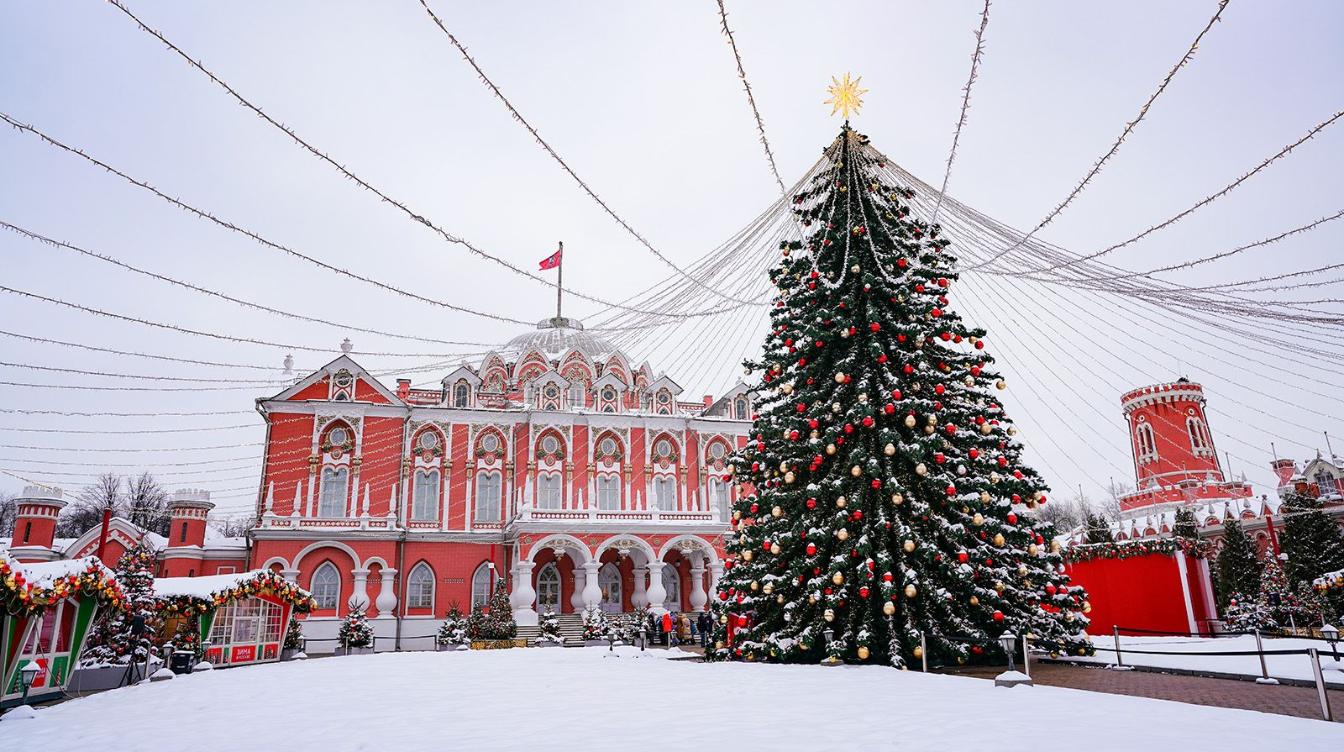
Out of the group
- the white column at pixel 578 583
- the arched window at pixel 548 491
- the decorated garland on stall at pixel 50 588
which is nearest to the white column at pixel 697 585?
the white column at pixel 578 583

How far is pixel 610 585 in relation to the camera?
3538cm

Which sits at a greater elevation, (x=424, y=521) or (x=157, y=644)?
(x=424, y=521)

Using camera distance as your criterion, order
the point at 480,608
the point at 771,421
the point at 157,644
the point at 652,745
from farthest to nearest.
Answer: the point at 480,608, the point at 157,644, the point at 771,421, the point at 652,745

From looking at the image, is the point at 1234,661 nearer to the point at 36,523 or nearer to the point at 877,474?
the point at 877,474

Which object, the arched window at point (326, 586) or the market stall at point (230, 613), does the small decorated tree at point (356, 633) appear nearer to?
the arched window at point (326, 586)

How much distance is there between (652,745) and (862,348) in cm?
834

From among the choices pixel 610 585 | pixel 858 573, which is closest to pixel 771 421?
pixel 858 573

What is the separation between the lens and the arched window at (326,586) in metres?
31.0

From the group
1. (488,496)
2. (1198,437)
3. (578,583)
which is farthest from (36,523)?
(1198,437)

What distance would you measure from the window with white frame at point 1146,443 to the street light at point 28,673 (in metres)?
49.8

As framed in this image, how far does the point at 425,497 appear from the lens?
34.4 m

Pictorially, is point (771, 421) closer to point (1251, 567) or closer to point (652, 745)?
point (652, 745)

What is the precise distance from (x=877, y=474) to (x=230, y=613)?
17559 millimetres

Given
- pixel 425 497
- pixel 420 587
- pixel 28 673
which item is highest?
pixel 425 497
